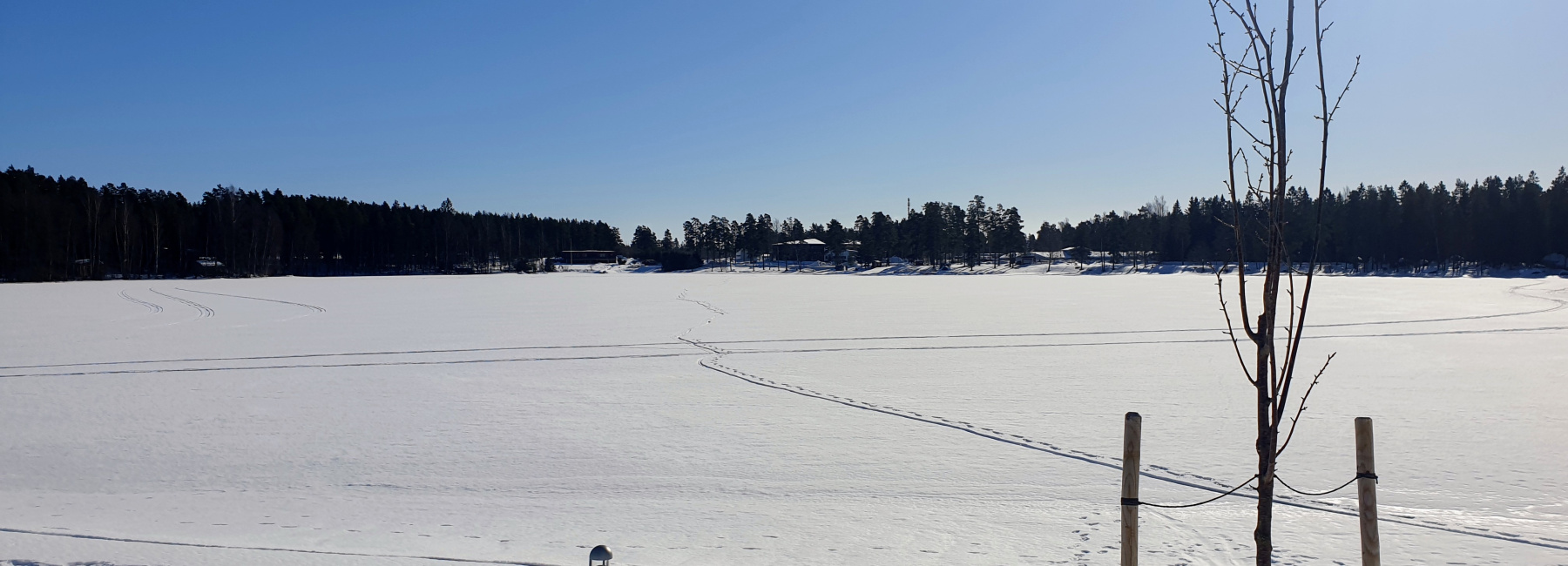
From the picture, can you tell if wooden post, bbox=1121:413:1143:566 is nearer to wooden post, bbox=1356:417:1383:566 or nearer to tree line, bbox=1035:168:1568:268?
wooden post, bbox=1356:417:1383:566

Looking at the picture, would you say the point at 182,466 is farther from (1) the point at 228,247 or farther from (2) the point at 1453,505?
(1) the point at 228,247

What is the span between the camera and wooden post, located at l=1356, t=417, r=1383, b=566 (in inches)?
91.0

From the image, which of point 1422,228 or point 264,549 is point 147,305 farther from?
→ point 1422,228

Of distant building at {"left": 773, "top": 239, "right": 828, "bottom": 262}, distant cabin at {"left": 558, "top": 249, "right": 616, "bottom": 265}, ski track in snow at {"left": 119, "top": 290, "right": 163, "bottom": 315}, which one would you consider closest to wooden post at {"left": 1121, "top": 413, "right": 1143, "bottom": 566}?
ski track in snow at {"left": 119, "top": 290, "right": 163, "bottom": 315}

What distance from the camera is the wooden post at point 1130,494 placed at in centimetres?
240

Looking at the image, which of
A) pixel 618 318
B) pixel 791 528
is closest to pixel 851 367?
pixel 791 528

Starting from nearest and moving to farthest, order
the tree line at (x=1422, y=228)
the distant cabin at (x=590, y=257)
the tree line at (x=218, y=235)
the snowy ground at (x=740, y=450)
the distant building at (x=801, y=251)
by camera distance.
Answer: the snowy ground at (x=740, y=450), the tree line at (x=218, y=235), the tree line at (x=1422, y=228), the distant building at (x=801, y=251), the distant cabin at (x=590, y=257)

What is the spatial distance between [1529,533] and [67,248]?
241ft

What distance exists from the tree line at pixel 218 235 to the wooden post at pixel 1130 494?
6920 centimetres

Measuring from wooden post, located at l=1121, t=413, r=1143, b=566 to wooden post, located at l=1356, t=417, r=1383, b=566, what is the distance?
60cm

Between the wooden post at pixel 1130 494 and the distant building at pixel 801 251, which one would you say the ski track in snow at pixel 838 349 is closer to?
the wooden post at pixel 1130 494

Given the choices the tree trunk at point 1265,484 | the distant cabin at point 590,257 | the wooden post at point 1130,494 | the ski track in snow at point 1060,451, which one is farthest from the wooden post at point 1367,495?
the distant cabin at point 590,257

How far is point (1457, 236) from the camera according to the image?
64.4 m

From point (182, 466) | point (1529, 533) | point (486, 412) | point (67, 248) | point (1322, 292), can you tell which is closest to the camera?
point (1529, 533)
